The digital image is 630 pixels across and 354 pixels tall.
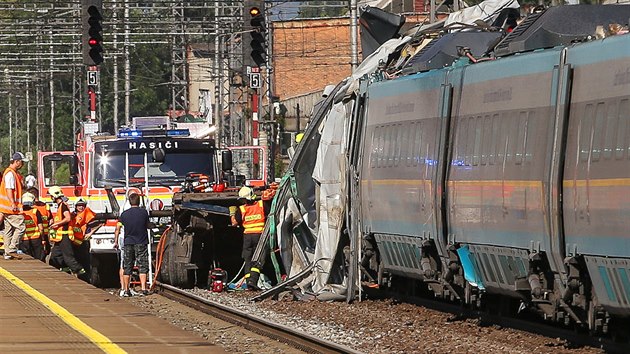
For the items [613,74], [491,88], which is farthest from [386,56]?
[613,74]

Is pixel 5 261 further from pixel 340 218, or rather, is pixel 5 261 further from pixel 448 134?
pixel 448 134

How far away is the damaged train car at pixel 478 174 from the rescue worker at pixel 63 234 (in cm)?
604

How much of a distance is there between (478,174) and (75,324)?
5066 millimetres

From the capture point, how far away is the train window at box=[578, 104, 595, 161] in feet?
49.1

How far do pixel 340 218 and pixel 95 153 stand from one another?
22.5 ft

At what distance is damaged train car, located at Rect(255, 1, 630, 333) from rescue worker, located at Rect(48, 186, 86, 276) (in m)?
6.04

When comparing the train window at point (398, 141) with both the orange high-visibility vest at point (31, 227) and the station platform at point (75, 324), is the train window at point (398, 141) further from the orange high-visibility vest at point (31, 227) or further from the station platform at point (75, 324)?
the orange high-visibility vest at point (31, 227)

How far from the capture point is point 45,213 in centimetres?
3425

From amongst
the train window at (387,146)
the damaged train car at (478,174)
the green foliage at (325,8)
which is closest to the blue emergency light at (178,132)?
the damaged train car at (478,174)

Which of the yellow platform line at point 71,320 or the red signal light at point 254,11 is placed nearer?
the yellow platform line at point 71,320

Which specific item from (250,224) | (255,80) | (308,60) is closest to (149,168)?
(250,224)

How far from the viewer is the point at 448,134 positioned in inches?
776

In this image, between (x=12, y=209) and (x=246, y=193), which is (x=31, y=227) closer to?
(x=12, y=209)

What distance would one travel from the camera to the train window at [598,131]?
1466cm
